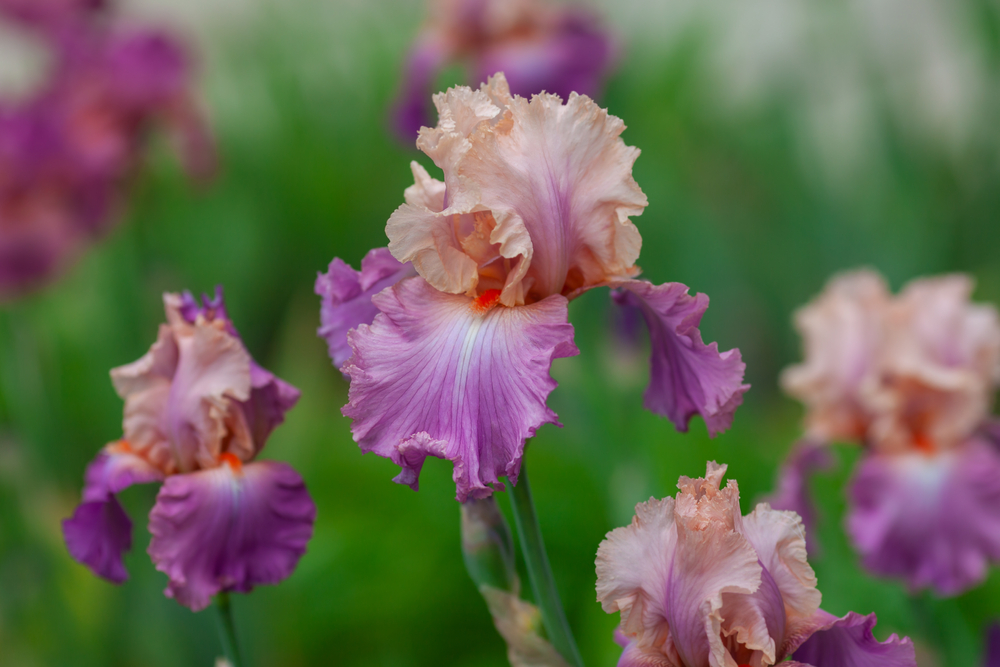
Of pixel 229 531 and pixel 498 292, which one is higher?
pixel 498 292

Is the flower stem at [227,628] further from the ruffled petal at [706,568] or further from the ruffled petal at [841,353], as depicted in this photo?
the ruffled petal at [841,353]

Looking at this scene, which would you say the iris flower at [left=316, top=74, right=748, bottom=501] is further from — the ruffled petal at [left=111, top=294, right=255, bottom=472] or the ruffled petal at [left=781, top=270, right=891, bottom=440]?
the ruffled petal at [left=781, top=270, right=891, bottom=440]

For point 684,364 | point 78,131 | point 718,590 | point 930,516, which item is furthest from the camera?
point 78,131

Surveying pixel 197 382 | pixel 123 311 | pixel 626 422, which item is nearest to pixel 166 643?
pixel 123 311

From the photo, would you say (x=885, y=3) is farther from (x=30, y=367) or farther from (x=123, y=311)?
(x=30, y=367)

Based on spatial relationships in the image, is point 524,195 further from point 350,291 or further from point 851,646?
point 851,646

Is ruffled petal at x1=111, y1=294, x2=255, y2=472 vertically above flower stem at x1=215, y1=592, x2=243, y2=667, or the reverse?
ruffled petal at x1=111, y1=294, x2=255, y2=472

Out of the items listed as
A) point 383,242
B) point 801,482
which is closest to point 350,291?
point 801,482

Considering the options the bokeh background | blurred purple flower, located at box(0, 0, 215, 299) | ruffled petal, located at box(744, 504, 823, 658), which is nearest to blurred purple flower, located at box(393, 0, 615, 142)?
the bokeh background
